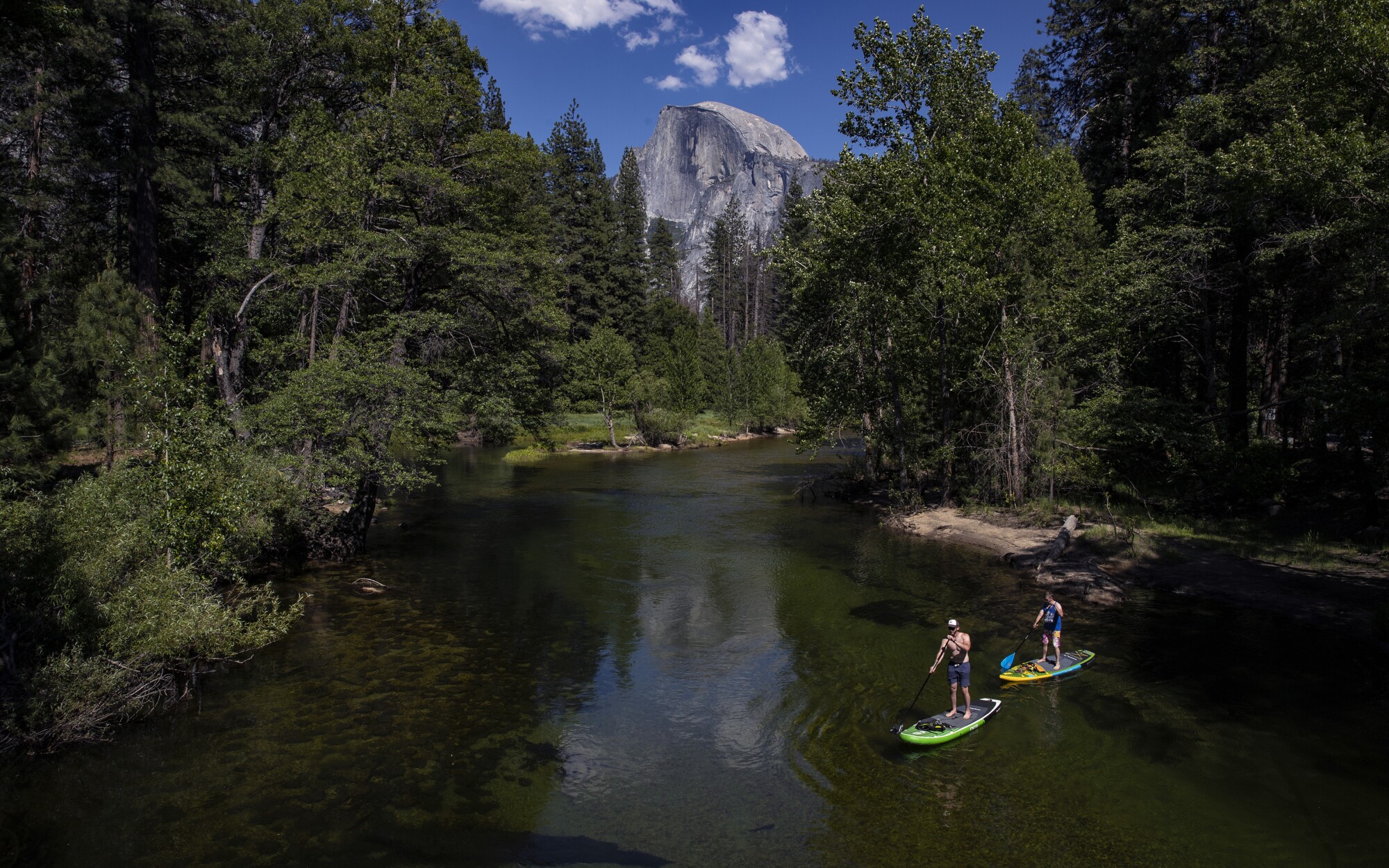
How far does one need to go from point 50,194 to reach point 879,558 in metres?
28.7

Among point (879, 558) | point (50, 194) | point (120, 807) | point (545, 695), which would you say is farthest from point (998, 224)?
point (50, 194)

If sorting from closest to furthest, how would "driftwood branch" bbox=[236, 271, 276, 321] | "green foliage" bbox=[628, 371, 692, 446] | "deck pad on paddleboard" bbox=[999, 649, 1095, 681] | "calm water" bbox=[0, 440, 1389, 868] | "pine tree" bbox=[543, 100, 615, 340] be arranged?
"calm water" bbox=[0, 440, 1389, 868]
"deck pad on paddleboard" bbox=[999, 649, 1095, 681]
"driftwood branch" bbox=[236, 271, 276, 321]
"green foliage" bbox=[628, 371, 692, 446]
"pine tree" bbox=[543, 100, 615, 340]

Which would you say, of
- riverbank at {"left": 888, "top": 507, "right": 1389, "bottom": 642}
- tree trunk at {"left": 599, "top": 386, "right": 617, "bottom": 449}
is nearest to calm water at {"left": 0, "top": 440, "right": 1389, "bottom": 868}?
riverbank at {"left": 888, "top": 507, "right": 1389, "bottom": 642}

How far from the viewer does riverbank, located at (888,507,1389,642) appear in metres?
17.4

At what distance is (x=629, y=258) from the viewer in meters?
81.9

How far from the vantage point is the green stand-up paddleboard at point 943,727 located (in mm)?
12133

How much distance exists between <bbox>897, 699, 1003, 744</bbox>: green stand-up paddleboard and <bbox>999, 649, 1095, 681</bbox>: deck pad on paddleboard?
1.83 m

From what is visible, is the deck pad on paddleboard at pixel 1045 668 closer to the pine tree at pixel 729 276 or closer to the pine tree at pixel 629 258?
the pine tree at pixel 629 258

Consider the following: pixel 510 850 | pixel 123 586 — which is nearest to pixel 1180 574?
pixel 510 850

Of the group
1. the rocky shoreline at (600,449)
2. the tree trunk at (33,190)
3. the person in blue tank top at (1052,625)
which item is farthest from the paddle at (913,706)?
the rocky shoreline at (600,449)

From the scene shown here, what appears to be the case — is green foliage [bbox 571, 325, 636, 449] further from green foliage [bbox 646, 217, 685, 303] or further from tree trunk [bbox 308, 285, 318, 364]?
tree trunk [bbox 308, 285, 318, 364]

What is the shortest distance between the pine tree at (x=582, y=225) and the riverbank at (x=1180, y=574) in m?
53.5

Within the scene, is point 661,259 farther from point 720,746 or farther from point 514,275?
point 720,746

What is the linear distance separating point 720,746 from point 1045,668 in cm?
705
